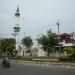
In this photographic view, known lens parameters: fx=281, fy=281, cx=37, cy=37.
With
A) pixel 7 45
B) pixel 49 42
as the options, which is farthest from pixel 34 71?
pixel 7 45

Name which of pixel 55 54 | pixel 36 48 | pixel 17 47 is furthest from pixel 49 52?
pixel 17 47

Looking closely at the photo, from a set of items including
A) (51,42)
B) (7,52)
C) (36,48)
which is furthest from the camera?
(7,52)

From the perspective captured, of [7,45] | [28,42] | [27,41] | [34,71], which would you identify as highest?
[27,41]

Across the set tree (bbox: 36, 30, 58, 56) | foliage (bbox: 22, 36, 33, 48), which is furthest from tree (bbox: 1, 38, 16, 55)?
tree (bbox: 36, 30, 58, 56)

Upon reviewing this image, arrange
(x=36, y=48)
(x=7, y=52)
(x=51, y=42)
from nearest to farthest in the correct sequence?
(x=51, y=42), (x=36, y=48), (x=7, y=52)

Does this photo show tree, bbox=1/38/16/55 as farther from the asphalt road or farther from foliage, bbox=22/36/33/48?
the asphalt road

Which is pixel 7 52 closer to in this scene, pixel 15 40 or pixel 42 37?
pixel 15 40

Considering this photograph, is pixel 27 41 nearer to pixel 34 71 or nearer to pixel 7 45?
pixel 7 45

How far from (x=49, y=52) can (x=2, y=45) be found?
26066 millimetres

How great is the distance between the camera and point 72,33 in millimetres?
96125

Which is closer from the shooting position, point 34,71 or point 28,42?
point 34,71

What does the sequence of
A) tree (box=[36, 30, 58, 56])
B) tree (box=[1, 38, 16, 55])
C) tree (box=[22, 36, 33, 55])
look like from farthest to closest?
tree (box=[1, 38, 16, 55]), tree (box=[22, 36, 33, 55]), tree (box=[36, 30, 58, 56])

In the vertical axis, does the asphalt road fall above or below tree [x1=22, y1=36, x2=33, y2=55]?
below

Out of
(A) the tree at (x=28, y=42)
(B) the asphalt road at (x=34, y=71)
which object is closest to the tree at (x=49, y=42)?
(A) the tree at (x=28, y=42)
